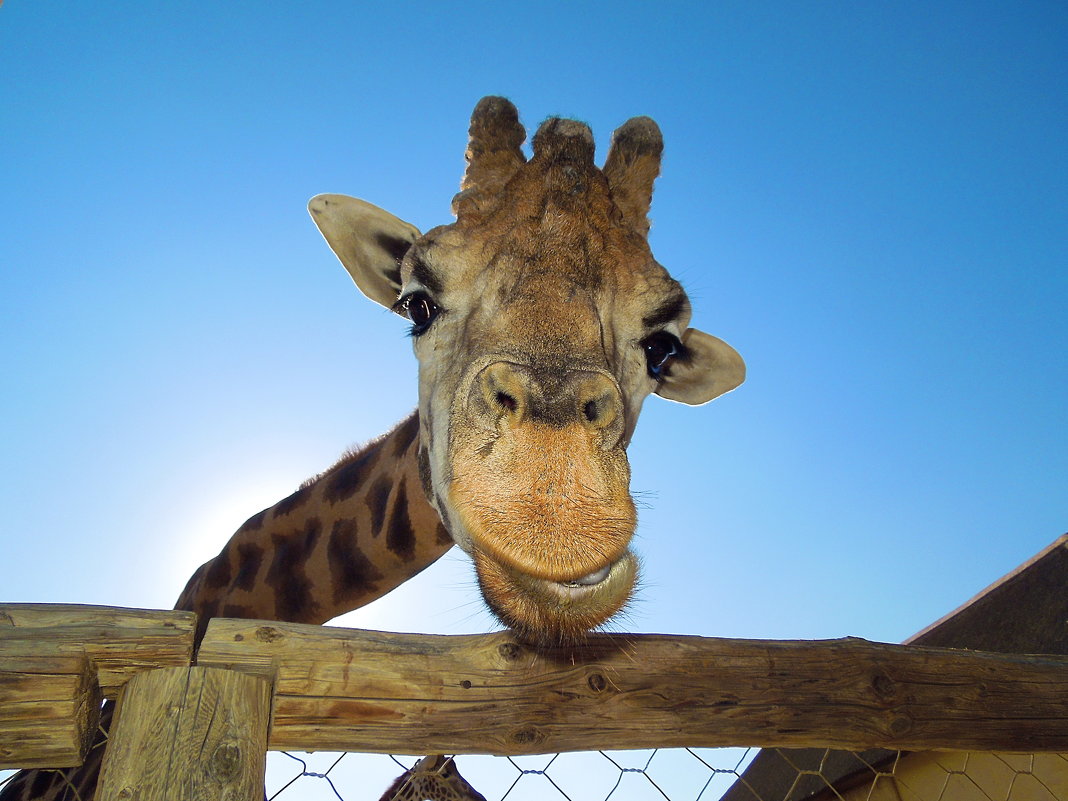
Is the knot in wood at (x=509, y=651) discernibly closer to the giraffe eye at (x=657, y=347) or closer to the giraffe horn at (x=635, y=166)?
the giraffe eye at (x=657, y=347)

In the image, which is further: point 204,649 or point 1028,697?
point 1028,697

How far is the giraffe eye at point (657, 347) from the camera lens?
10.6ft

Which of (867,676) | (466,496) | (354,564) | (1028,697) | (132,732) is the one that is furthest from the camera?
(354,564)

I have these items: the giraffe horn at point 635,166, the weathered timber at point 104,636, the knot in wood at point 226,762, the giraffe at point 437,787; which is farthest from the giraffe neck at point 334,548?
the knot in wood at point 226,762

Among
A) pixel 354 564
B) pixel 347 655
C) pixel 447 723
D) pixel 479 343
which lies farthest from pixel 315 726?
pixel 354 564

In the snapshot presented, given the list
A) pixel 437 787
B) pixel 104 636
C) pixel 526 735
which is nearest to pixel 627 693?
pixel 526 735

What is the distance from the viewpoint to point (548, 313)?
2.43 meters

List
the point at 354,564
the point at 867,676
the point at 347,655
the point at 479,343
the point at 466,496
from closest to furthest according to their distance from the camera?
1. the point at 347,655
2. the point at 466,496
3. the point at 867,676
4. the point at 479,343
5. the point at 354,564

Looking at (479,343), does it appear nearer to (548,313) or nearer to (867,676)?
(548,313)

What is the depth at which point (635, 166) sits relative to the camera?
4160 millimetres

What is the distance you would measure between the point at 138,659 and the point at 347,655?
0.47m

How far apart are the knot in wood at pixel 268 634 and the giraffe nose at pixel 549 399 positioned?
789 mm

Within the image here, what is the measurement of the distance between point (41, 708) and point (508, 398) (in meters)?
1.34

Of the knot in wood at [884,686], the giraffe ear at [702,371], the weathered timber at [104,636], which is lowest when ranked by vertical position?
the knot in wood at [884,686]
